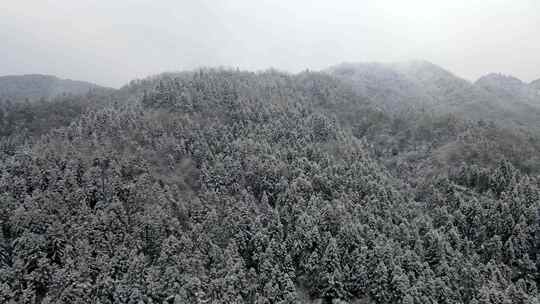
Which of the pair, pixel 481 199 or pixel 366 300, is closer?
pixel 366 300

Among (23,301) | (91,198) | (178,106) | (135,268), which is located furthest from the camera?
(178,106)

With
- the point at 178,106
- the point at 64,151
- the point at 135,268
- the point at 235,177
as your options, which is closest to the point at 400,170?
the point at 235,177

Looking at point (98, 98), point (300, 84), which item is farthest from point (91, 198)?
point (300, 84)

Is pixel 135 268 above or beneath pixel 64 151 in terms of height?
beneath

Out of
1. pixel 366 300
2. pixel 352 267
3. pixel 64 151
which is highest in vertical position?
pixel 64 151

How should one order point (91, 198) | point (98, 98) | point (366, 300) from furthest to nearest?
1. point (98, 98)
2. point (91, 198)
3. point (366, 300)

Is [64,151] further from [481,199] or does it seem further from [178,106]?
[481,199]
